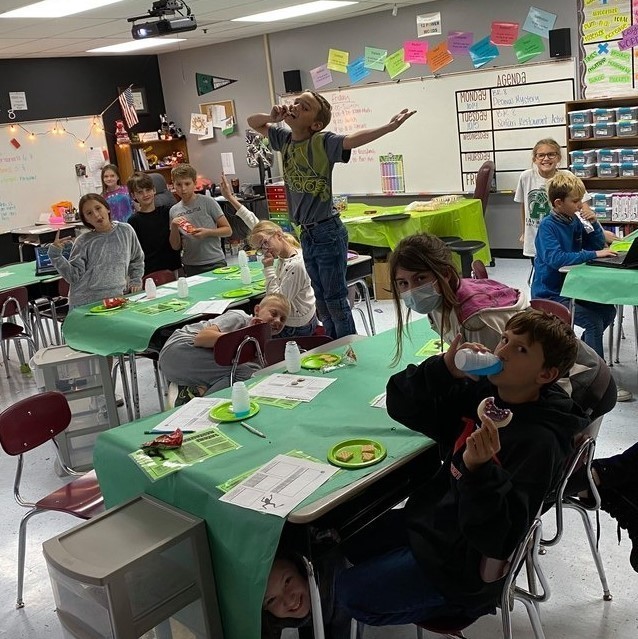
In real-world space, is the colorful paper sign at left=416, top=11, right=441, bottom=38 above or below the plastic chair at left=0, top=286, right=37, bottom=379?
above

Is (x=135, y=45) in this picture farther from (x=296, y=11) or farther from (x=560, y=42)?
(x=560, y=42)

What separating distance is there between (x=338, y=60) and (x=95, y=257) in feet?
17.3

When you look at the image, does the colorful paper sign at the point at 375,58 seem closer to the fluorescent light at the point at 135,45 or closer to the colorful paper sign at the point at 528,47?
the colorful paper sign at the point at 528,47

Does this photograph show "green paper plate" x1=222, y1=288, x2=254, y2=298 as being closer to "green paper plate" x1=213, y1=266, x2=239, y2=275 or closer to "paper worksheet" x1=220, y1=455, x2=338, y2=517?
"green paper plate" x1=213, y1=266, x2=239, y2=275

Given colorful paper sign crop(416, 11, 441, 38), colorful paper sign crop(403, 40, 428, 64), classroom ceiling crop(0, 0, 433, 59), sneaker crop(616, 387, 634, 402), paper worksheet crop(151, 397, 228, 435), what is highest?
classroom ceiling crop(0, 0, 433, 59)

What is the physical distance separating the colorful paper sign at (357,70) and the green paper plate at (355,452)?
7.31m

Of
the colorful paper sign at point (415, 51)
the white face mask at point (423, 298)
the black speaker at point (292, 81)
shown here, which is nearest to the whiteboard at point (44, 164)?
the black speaker at point (292, 81)

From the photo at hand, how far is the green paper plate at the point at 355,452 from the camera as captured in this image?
2217mm

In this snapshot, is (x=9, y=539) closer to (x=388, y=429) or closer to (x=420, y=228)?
(x=388, y=429)

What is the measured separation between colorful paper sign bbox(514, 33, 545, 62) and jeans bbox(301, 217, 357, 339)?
13.8 feet

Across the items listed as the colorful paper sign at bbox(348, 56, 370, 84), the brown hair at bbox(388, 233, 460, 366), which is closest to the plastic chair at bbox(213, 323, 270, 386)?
the brown hair at bbox(388, 233, 460, 366)

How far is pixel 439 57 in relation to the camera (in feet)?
27.1

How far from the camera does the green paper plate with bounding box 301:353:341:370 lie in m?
3.09

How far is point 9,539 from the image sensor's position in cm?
356
